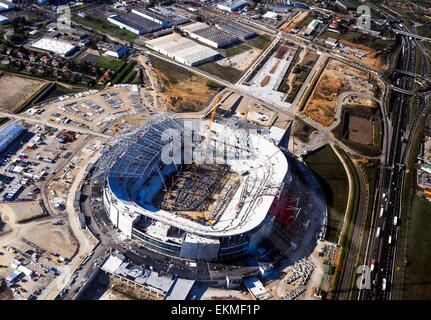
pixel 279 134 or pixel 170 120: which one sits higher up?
pixel 170 120

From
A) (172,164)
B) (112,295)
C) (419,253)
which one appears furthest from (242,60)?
(112,295)

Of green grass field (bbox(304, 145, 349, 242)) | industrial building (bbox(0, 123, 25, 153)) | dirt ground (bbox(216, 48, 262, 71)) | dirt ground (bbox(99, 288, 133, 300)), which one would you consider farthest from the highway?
industrial building (bbox(0, 123, 25, 153))

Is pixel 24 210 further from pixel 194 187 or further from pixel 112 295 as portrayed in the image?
pixel 194 187

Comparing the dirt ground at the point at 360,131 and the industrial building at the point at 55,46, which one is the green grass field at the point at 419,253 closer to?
the dirt ground at the point at 360,131

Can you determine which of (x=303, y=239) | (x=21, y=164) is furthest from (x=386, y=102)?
(x=21, y=164)

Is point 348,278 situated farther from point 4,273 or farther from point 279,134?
point 4,273

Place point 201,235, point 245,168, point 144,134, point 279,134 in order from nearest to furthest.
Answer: point 201,235, point 144,134, point 245,168, point 279,134
